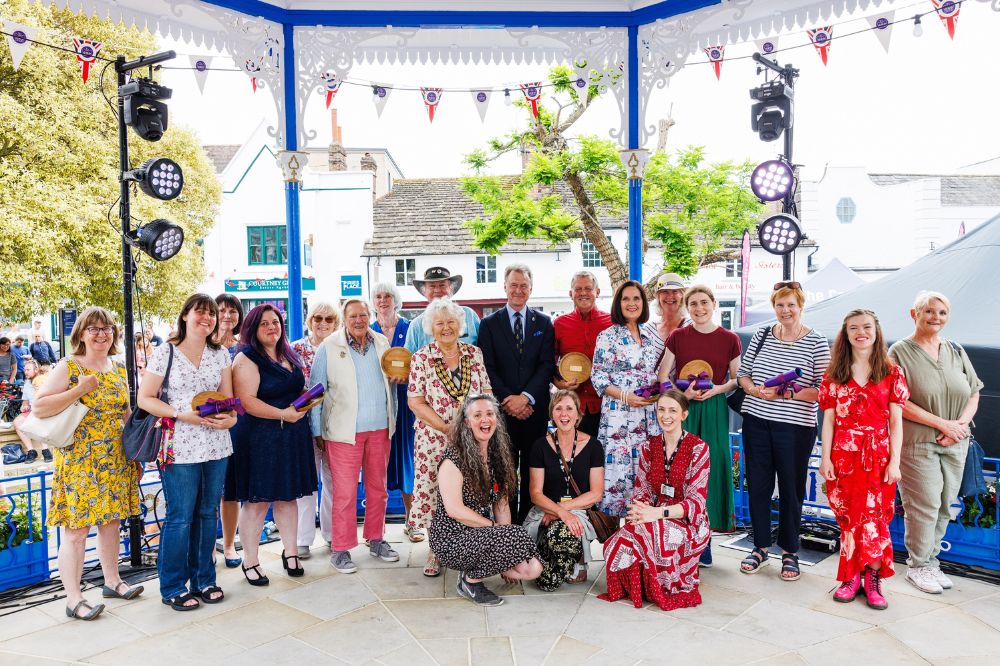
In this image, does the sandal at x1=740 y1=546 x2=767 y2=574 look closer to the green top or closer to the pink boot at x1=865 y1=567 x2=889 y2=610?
the pink boot at x1=865 y1=567 x2=889 y2=610

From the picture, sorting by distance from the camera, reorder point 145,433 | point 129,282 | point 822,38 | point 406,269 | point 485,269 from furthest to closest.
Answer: point 406,269, point 485,269, point 822,38, point 129,282, point 145,433

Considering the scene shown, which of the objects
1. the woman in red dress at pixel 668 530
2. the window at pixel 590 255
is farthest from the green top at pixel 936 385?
the window at pixel 590 255

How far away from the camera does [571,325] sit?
170 inches

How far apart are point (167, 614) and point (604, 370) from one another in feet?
8.23

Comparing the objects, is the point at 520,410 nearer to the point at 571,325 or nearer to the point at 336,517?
the point at 571,325

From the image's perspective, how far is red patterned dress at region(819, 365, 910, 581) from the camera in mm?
3480

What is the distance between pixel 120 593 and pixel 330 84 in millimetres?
3600

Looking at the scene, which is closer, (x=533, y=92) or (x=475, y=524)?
(x=475, y=524)

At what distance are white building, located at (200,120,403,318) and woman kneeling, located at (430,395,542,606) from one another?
16.8 m

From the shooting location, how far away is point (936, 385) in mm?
3689

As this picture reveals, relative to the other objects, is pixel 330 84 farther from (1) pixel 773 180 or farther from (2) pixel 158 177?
(1) pixel 773 180

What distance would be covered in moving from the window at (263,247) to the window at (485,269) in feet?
18.8

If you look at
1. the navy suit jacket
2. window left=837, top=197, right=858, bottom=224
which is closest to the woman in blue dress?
the navy suit jacket

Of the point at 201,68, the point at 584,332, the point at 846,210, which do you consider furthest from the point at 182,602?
the point at 846,210
